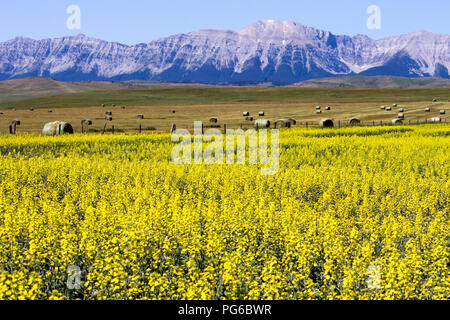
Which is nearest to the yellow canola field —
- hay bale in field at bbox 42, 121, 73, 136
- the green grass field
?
hay bale in field at bbox 42, 121, 73, 136

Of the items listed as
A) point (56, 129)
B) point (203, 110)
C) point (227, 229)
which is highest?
point (203, 110)

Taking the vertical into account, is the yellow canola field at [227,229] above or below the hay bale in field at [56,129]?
below

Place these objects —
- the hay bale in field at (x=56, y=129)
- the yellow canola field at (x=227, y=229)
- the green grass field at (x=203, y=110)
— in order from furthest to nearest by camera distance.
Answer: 1. the green grass field at (x=203, y=110)
2. the hay bale in field at (x=56, y=129)
3. the yellow canola field at (x=227, y=229)

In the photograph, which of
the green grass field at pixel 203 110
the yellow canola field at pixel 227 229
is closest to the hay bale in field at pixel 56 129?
the green grass field at pixel 203 110

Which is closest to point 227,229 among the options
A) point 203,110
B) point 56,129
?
point 56,129

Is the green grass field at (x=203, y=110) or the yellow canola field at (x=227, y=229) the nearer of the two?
the yellow canola field at (x=227, y=229)

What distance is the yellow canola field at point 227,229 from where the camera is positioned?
743 centimetres

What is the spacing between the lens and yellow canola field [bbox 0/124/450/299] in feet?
24.4

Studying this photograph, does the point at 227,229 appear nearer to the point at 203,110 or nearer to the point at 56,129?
the point at 56,129

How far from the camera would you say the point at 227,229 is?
35.0ft

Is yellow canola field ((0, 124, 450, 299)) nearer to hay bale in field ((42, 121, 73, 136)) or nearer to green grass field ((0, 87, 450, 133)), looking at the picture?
hay bale in field ((42, 121, 73, 136))

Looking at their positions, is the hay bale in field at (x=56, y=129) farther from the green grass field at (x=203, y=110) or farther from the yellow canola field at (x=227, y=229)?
the yellow canola field at (x=227, y=229)

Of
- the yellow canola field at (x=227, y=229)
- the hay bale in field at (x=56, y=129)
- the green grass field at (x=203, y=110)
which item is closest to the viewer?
the yellow canola field at (x=227, y=229)
